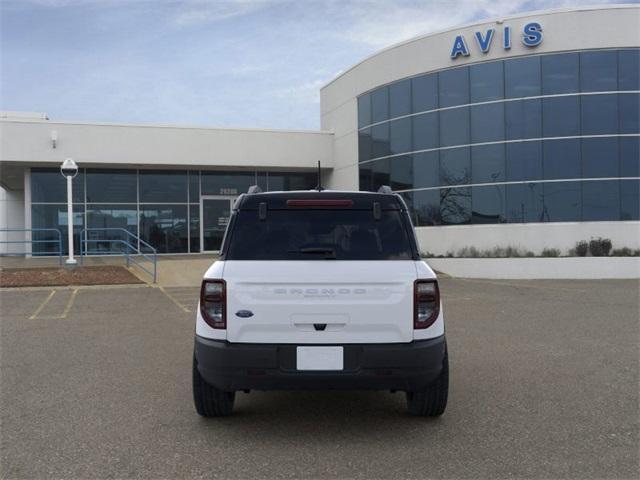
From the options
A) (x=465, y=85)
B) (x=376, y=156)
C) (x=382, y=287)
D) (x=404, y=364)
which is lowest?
(x=404, y=364)

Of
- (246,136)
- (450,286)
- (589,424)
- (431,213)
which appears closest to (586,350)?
(589,424)

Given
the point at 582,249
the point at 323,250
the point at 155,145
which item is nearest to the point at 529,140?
the point at 582,249

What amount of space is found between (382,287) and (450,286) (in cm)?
1210

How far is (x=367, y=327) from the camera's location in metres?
4.15

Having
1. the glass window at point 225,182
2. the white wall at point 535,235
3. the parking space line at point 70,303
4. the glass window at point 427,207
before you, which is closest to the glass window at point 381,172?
the glass window at point 427,207

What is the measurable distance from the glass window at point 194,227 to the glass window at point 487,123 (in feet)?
37.4

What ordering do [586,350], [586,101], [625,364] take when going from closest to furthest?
[625,364] → [586,350] → [586,101]

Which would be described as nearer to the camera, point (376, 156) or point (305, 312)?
point (305, 312)

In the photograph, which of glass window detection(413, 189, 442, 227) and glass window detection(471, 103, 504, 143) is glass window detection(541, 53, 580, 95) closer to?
glass window detection(471, 103, 504, 143)

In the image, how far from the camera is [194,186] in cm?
2459

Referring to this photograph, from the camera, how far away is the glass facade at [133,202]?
23094 millimetres

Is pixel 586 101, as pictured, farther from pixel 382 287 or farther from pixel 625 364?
pixel 382 287

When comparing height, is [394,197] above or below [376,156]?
below

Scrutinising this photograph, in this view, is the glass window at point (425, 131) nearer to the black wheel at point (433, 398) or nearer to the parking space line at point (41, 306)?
the parking space line at point (41, 306)
